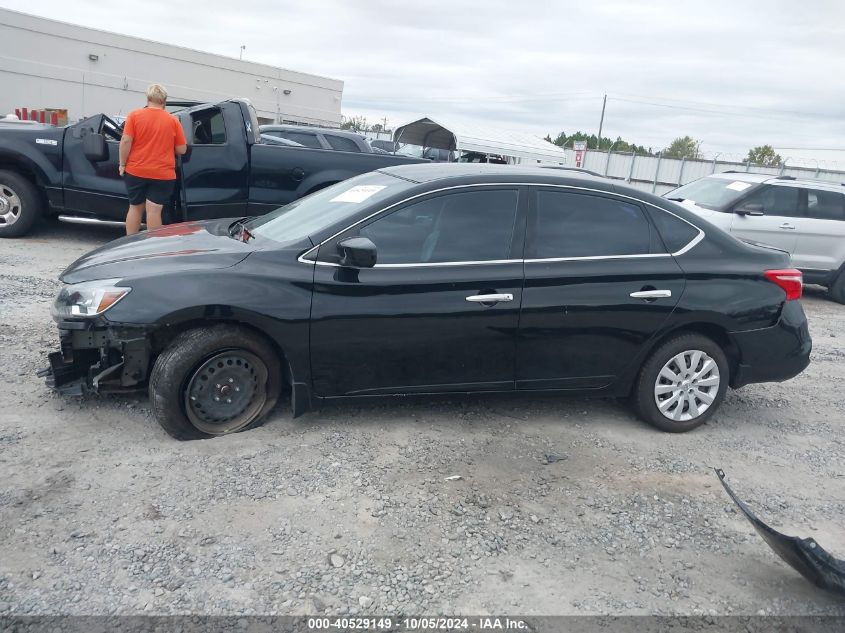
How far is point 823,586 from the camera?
9.75ft

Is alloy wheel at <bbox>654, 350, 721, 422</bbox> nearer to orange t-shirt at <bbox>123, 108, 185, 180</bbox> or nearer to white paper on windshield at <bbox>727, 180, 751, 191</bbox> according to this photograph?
orange t-shirt at <bbox>123, 108, 185, 180</bbox>

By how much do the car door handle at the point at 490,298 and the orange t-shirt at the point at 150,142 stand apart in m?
4.55

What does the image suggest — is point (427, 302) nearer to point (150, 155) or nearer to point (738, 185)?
point (150, 155)

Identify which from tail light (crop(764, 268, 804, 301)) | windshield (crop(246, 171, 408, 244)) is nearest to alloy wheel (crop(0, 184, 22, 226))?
windshield (crop(246, 171, 408, 244))

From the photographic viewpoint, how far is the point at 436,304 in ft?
13.3

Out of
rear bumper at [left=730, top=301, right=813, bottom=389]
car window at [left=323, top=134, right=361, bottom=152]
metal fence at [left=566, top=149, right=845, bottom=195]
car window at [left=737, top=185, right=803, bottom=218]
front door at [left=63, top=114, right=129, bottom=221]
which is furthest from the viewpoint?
metal fence at [left=566, top=149, right=845, bottom=195]

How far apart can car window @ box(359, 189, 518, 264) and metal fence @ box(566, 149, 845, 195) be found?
17213 mm

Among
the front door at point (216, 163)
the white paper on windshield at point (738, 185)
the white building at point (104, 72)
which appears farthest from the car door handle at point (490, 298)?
the white building at point (104, 72)

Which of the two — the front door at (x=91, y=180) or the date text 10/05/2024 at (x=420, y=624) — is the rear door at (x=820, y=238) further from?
the front door at (x=91, y=180)

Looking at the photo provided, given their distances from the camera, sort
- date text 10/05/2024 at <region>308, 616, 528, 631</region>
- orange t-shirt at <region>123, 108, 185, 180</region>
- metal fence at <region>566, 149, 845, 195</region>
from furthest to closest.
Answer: metal fence at <region>566, 149, 845, 195</region>
orange t-shirt at <region>123, 108, 185, 180</region>
date text 10/05/2024 at <region>308, 616, 528, 631</region>

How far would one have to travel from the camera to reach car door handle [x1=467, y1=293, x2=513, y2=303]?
13.4 ft

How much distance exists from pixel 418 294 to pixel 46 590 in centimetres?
231

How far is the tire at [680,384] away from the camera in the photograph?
452 cm

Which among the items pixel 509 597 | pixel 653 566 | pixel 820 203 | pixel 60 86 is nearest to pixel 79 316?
pixel 509 597
